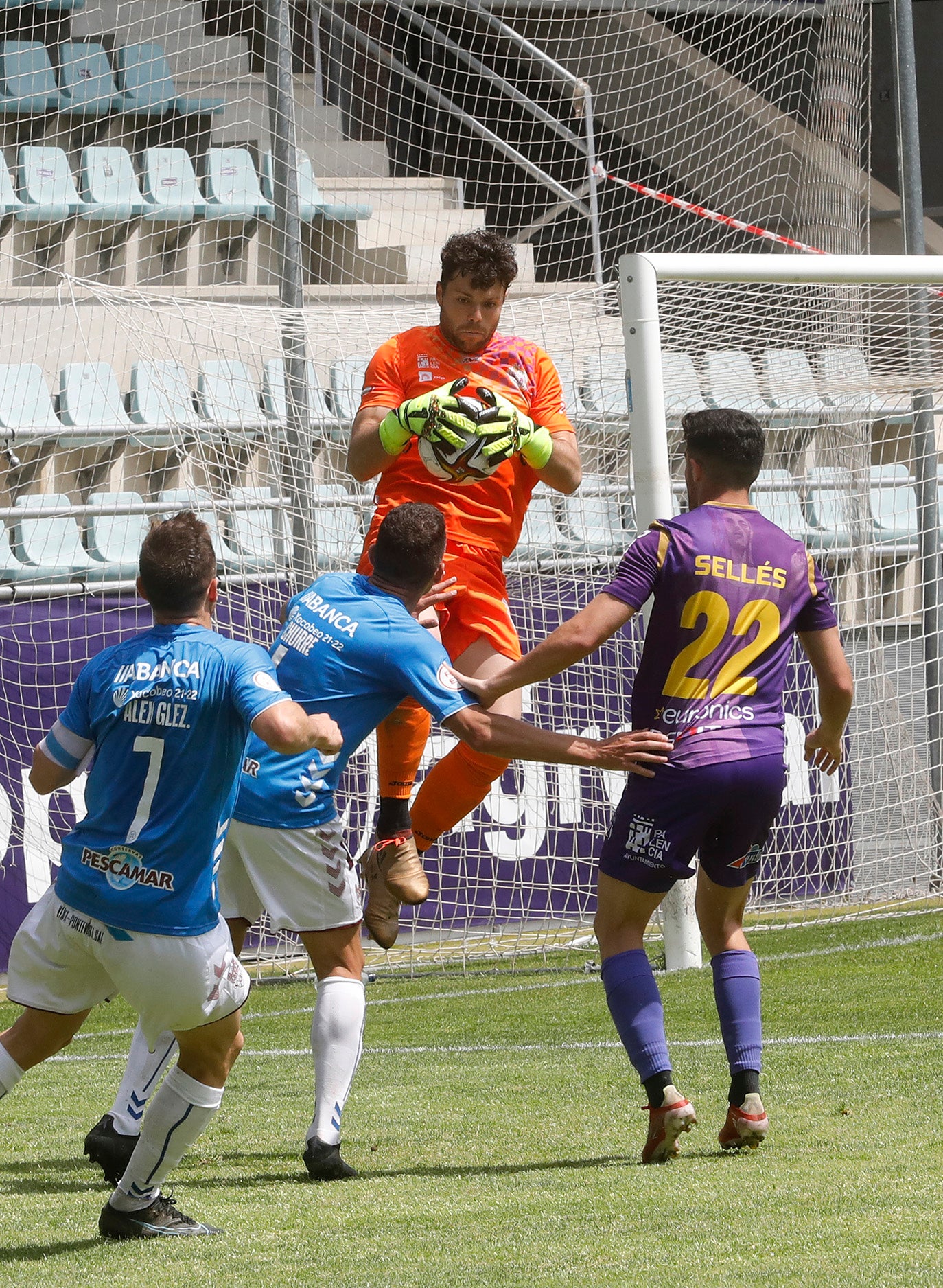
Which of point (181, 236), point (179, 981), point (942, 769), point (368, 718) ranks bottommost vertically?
point (942, 769)

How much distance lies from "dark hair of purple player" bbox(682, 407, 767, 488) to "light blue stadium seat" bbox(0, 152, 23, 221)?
7.61 metres

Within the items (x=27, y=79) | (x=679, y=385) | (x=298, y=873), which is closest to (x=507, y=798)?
(x=679, y=385)

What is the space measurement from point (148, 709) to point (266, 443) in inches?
216

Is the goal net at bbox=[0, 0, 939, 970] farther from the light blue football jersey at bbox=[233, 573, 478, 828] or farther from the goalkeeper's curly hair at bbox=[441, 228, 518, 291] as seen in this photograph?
the light blue football jersey at bbox=[233, 573, 478, 828]

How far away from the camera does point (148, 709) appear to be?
3.29 metres

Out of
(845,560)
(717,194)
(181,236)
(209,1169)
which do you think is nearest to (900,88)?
(845,560)

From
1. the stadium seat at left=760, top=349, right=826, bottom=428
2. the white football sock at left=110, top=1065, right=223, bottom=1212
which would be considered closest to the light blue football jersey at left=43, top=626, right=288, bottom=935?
the white football sock at left=110, top=1065, right=223, bottom=1212

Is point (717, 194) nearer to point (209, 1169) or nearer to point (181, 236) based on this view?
point (181, 236)

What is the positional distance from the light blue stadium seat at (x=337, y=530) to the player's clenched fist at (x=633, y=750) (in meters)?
4.49

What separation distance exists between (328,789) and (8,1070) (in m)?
1.14

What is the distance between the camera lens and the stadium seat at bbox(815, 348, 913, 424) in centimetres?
846

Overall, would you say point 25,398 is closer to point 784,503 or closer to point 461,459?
point 784,503

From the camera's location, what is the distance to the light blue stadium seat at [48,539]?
30.2 ft

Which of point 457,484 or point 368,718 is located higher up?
point 457,484
